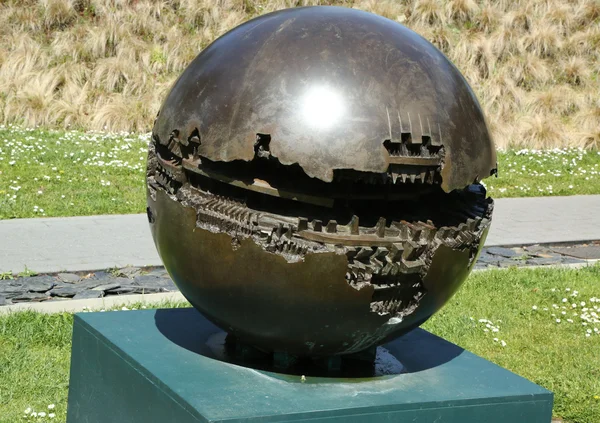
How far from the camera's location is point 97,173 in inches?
427

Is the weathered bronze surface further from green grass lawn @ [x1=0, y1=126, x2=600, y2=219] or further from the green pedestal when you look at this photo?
green grass lawn @ [x1=0, y1=126, x2=600, y2=219]

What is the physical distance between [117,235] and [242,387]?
516 centimetres

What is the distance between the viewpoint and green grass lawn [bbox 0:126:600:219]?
9516 millimetres

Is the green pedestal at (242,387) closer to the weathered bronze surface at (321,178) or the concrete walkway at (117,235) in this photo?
the weathered bronze surface at (321,178)

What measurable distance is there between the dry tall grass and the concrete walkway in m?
4.24

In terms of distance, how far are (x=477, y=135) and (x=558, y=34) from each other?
14.9 meters

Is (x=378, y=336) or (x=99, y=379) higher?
(x=378, y=336)

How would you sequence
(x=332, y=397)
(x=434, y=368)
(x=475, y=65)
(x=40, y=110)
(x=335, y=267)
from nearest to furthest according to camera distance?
1. (x=335, y=267)
2. (x=332, y=397)
3. (x=434, y=368)
4. (x=40, y=110)
5. (x=475, y=65)

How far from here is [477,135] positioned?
3477mm

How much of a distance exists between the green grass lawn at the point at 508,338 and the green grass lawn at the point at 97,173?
369cm

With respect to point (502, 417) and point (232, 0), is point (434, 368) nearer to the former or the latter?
point (502, 417)

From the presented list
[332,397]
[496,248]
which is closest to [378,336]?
[332,397]

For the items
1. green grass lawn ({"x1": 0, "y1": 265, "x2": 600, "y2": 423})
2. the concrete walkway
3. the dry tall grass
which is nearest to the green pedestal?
green grass lawn ({"x1": 0, "y1": 265, "x2": 600, "y2": 423})

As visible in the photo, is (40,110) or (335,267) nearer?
(335,267)
